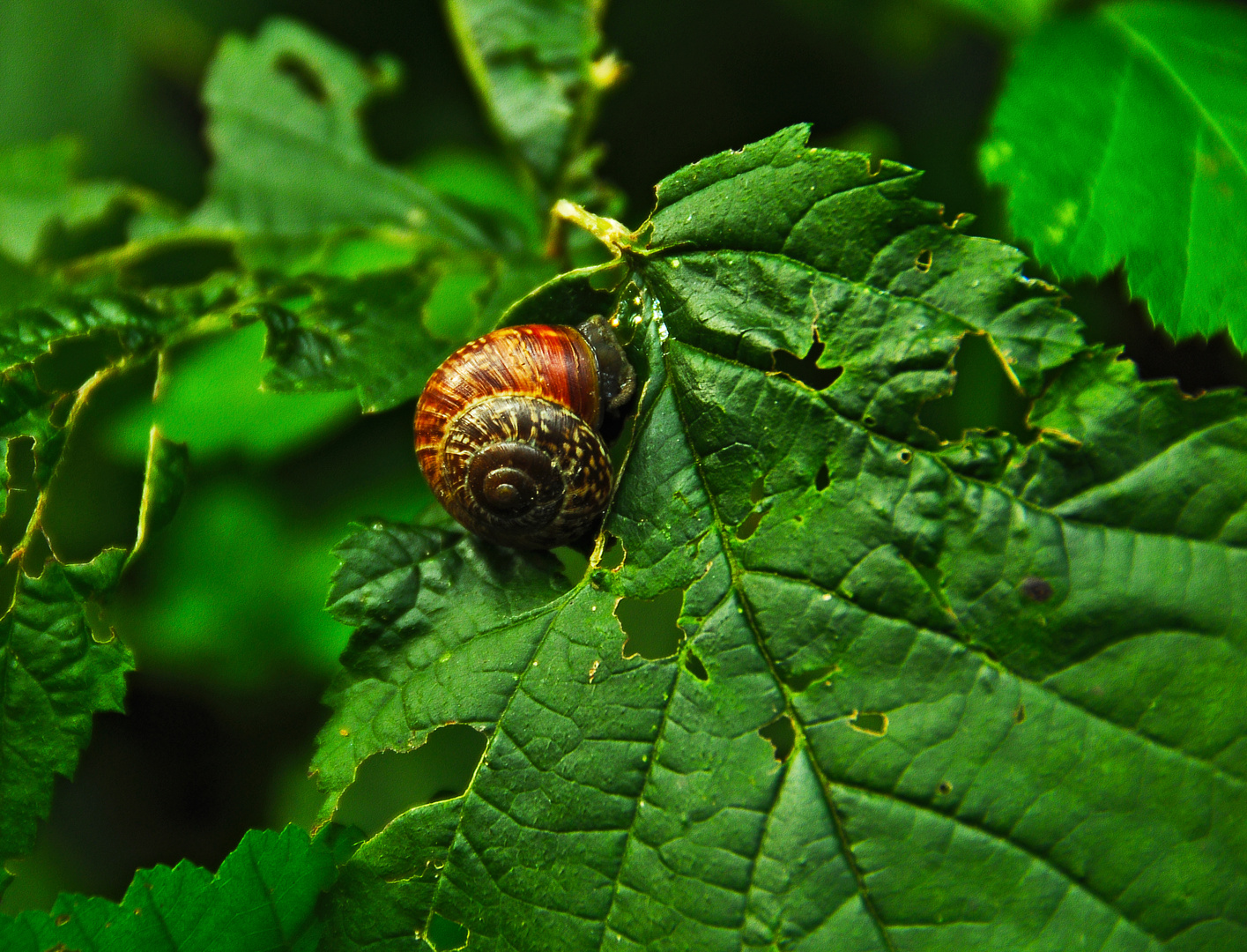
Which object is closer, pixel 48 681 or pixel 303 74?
pixel 48 681

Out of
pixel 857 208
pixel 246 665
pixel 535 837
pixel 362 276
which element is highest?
pixel 857 208

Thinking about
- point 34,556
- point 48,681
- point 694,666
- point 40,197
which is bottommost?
point 48,681

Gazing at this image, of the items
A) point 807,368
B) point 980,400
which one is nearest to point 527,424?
point 807,368

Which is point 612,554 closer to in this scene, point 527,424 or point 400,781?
point 527,424

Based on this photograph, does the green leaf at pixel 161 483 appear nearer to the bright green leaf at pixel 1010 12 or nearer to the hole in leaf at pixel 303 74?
the hole in leaf at pixel 303 74

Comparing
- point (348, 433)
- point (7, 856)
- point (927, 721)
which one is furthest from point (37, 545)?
point (927, 721)

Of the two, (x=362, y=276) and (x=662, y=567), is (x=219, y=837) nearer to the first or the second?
(x=362, y=276)
